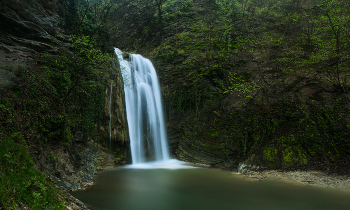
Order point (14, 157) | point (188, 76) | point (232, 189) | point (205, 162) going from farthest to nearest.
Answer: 1. point (188, 76)
2. point (205, 162)
3. point (232, 189)
4. point (14, 157)

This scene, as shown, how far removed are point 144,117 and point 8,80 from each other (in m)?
9.02

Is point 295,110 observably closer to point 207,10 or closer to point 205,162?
point 205,162

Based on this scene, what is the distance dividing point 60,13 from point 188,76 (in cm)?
982

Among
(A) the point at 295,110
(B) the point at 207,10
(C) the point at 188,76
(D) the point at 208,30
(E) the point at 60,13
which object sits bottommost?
(A) the point at 295,110

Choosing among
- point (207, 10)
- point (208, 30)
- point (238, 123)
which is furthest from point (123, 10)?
point (238, 123)

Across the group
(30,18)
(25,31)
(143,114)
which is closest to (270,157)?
(143,114)

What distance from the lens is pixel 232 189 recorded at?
7.10 m

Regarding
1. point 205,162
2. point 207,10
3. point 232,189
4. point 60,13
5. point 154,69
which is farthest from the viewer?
point 207,10

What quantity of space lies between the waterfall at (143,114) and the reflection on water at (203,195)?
4.38m

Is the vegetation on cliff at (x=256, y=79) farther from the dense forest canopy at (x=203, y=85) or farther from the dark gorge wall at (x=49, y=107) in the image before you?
the dark gorge wall at (x=49, y=107)

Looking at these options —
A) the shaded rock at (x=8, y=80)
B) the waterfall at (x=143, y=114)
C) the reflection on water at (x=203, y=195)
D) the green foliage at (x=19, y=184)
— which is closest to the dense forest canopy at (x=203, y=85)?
the green foliage at (x=19, y=184)

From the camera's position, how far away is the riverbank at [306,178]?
6.88 metres

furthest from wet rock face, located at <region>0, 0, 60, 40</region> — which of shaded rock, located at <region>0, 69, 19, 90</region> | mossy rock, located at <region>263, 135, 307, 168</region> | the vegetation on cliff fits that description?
mossy rock, located at <region>263, 135, 307, 168</region>

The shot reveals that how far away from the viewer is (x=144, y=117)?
13922mm
